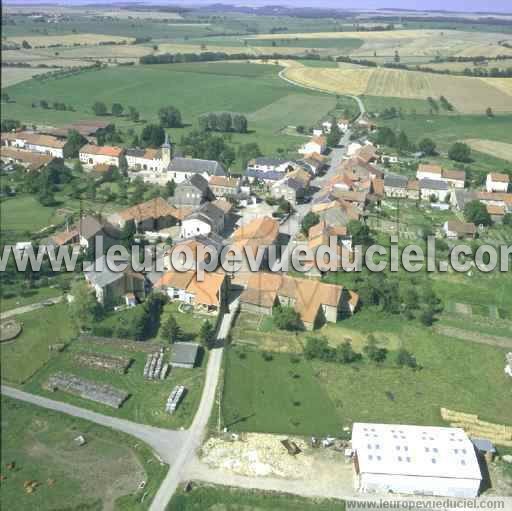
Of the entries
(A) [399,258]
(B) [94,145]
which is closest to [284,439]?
(A) [399,258]

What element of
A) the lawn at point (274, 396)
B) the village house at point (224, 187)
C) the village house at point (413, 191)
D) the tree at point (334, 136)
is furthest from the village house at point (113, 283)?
the tree at point (334, 136)

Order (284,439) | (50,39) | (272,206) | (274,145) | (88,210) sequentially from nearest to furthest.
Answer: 1. (284,439)
2. (88,210)
3. (272,206)
4. (274,145)
5. (50,39)

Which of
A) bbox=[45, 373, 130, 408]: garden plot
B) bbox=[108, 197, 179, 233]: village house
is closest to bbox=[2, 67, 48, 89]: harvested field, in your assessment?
bbox=[108, 197, 179, 233]: village house

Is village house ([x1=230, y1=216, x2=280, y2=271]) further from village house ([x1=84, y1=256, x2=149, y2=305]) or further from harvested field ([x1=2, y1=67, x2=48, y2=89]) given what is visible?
harvested field ([x1=2, y1=67, x2=48, y2=89])

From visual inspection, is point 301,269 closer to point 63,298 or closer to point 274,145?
point 63,298

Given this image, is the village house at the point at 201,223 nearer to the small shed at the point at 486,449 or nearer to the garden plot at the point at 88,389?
the garden plot at the point at 88,389

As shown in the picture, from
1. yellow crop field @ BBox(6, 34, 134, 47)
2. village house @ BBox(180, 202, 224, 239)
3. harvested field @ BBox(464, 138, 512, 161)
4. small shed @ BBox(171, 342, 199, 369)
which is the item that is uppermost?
yellow crop field @ BBox(6, 34, 134, 47)
